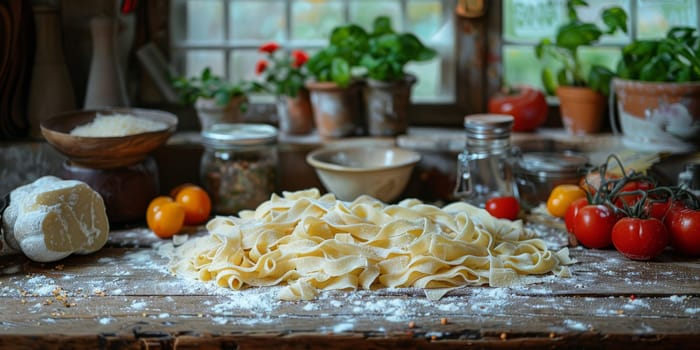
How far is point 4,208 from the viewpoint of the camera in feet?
6.52

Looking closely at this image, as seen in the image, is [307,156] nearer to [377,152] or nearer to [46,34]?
[377,152]

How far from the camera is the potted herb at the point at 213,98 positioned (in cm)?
248

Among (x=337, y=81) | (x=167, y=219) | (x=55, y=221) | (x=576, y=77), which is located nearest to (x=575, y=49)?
(x=576, y=77)

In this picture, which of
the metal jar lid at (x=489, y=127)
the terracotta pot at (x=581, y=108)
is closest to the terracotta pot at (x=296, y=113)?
the metal jar lid at (x=489, y=127)

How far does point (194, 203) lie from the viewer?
2230mm

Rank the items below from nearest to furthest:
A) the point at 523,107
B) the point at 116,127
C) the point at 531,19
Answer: the point at 116,127 < the point at 523,107 < the point at 531,19

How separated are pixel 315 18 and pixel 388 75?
42 centimetres

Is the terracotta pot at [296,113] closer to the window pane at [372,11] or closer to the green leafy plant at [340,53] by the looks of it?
the green leafy plant at [340,53]

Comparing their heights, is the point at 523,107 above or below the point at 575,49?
below

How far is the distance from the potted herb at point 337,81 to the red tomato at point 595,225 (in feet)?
2.55

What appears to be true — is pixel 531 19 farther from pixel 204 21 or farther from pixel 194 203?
pixel 194 203

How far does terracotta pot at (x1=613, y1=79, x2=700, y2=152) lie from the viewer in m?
2.32

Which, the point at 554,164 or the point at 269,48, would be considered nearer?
the point at 554,164

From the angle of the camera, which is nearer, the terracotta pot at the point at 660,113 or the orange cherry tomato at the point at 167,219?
the orange cherry tomato at the point at 167,219
